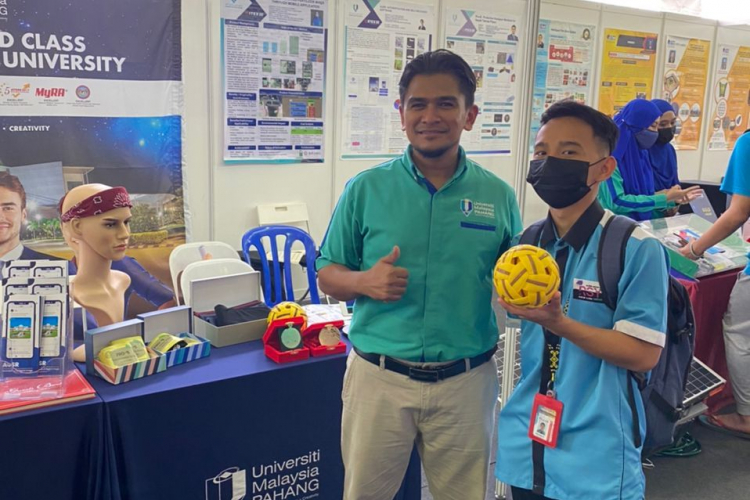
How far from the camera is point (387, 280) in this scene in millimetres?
1467

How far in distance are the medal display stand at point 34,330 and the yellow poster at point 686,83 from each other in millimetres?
6745

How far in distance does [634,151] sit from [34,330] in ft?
10.9

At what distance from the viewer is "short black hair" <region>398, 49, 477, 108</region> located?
1.56 meters

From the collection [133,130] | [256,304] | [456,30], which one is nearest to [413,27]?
[456,30]

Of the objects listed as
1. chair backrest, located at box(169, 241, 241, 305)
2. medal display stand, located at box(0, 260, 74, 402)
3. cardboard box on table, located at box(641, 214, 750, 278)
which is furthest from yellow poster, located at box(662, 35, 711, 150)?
medal display stand, located at box(0, 260, 74, 402)

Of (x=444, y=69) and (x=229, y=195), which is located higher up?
(x=444, y=69)

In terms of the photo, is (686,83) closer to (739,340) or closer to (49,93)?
(739,340)

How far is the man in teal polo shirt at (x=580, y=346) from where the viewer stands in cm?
124

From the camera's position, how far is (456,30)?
543 centimetres

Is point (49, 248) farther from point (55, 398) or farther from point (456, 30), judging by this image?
point (456, 30)

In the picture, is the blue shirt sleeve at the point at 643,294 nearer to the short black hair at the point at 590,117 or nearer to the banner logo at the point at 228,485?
the short black hair at the point at 590,117

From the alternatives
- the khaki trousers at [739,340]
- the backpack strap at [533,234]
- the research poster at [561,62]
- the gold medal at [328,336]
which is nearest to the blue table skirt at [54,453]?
the gold medal at [328,336]

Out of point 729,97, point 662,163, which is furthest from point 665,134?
point 729,97

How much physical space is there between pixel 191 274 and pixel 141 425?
1.38 m
